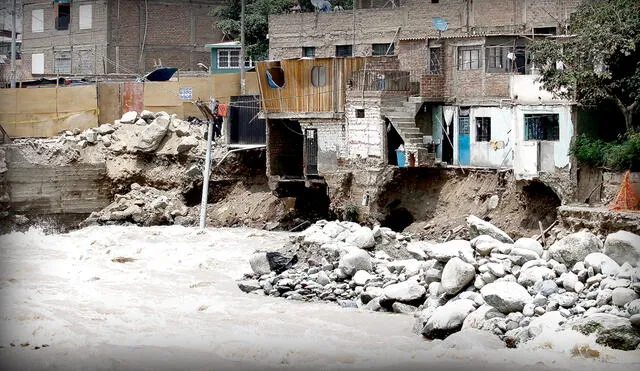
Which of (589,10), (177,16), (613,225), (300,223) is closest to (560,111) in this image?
(589,10)

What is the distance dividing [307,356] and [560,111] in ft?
34.3

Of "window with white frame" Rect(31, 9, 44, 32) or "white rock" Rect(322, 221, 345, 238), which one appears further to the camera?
"window with white frame" Rect(31, 9, 44, 32)

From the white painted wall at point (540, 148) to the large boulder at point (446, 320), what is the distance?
788cm

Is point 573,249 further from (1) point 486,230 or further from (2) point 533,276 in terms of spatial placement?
(1) point 486,230

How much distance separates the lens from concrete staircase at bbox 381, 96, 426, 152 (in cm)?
2895

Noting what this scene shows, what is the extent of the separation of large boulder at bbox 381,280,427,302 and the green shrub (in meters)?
5.85

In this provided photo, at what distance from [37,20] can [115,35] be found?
2.87m

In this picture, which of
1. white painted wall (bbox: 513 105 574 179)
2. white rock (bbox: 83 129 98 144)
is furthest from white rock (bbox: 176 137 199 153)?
white painted wall (bbox: 513 105 574 179)

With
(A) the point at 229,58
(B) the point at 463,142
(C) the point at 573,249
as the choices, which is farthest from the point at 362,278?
(A) the point at 229,58

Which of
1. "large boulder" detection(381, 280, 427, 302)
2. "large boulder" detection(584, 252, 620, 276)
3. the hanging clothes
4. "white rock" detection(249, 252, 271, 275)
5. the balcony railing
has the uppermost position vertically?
the balcony railing

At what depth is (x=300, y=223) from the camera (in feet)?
103

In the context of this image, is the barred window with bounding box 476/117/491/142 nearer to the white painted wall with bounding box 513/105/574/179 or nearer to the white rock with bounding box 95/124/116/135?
the white painted wall with bounding box 513/105/574/179

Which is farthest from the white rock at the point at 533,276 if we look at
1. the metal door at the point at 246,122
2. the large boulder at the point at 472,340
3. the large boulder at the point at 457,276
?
the metal door at the point at 246,122

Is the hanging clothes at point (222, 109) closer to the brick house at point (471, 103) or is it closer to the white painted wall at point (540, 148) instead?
the brick house at point (471, 103)
